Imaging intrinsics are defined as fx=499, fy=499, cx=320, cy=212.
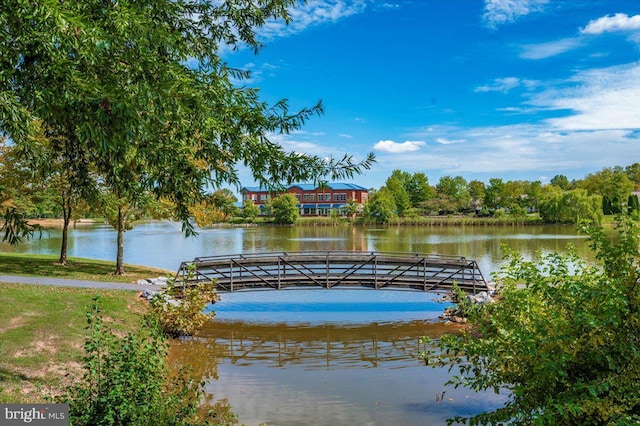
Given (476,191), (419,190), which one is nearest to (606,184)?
(476,191)

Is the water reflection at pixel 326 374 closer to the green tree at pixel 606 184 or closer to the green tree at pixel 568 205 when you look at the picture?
the green tree at pixel 568 205

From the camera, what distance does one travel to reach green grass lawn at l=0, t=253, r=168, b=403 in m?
9.30

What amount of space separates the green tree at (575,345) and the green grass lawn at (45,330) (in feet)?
18.3

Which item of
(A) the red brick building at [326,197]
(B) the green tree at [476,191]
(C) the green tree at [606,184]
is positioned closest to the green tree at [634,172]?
(C) the green tree at [606,184]

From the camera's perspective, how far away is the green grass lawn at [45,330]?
930cm

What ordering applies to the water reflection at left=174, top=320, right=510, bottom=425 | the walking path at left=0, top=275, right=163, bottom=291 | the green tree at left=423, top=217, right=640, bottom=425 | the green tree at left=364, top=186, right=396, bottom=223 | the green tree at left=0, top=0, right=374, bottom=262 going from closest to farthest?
1. the green tree at left=0, top=0, right=374, bottom=262
2. the green tree at left=423, top=217, right=640, bottom=425
3. the water reflection at left=174, top=320, right=510, bottom=425
4. the walking path at left=0, top=275, right=163, bottom=291
5. the green tree at left=364, top=186, right=396, bottom=223

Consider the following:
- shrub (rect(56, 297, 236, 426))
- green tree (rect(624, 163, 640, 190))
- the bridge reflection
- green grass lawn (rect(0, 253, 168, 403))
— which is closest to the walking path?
green grass lawn (rect(0, 253, 168, 403))

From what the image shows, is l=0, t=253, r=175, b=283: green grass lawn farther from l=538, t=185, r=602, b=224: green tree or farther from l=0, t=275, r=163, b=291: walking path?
l=538, t=185, r=602, b=224: green tree

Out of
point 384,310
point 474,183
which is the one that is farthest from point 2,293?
point 474,183

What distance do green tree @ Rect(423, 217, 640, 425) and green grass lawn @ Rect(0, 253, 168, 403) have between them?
559 cm

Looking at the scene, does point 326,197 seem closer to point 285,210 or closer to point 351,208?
point 351,208

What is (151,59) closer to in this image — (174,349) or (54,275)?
(174,349)

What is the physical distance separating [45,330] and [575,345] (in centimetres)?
1240

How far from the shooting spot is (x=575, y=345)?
5234 mm
